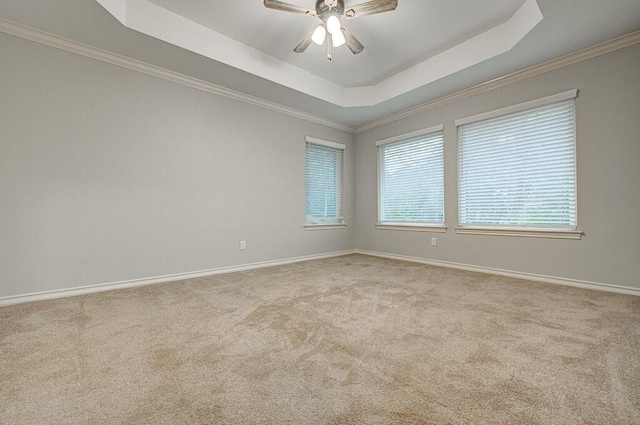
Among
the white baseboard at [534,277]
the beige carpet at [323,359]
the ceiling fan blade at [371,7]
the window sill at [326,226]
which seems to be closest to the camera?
the beige carpet at [323,359]

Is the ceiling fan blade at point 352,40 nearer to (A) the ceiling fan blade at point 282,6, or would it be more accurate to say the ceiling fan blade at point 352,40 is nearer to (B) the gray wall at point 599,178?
(A) the ceiling fan blade at point 282,6

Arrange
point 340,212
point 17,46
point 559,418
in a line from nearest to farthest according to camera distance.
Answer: point 559,418, point 17,46, point 340,212

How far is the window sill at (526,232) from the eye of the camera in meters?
2.86

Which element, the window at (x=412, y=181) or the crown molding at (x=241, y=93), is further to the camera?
the window at (x=412, y=181)

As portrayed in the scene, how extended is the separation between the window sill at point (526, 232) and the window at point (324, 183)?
216cm

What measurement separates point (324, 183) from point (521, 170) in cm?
292

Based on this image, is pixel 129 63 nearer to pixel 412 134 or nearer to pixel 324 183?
pixel 324 183

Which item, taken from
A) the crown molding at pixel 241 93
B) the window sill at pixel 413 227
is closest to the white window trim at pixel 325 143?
the crown molding at pixel 241 93

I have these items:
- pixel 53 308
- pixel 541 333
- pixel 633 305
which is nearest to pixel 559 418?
pixel 541 333

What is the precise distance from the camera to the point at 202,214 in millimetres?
3457

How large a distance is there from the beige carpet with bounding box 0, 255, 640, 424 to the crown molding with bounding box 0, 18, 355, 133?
97.8 inches

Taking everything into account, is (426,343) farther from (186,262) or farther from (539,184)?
(186,262)

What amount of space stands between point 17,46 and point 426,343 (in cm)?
427

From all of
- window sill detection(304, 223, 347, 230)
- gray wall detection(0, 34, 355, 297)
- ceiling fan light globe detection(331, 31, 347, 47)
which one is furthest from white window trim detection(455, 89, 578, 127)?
gray wall detection(0, 34, 355, 297)
